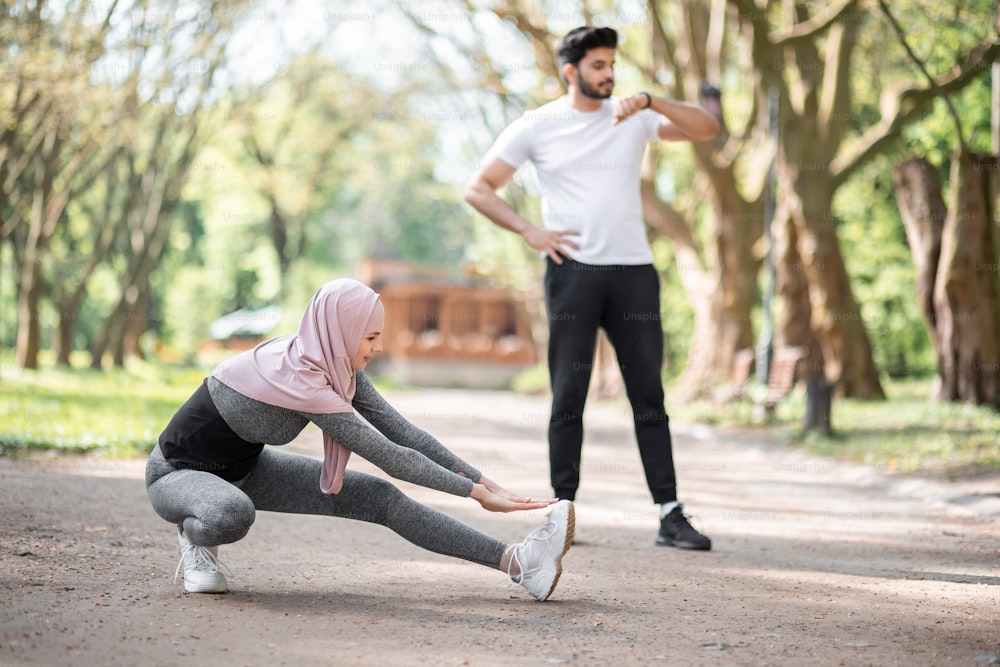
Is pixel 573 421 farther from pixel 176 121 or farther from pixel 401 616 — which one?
pixel 176 121

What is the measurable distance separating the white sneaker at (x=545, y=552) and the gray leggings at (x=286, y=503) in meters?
0.10

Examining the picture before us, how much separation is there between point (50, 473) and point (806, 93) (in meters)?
12.8

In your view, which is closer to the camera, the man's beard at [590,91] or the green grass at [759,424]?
the man's beard at [590,91]

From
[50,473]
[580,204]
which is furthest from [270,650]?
[50,473]

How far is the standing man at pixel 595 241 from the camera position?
19.2 ft

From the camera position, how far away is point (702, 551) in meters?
5.77

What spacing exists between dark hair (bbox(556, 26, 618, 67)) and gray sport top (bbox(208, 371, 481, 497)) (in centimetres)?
227

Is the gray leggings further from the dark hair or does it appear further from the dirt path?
the dark hair

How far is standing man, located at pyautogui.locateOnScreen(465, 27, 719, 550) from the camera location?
19.2 ft

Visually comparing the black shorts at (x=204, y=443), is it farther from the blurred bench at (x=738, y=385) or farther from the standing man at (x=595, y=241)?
the blurred bench at (x=738, y=385)

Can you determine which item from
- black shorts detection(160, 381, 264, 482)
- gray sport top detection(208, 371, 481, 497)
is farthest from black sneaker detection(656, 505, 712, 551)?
black shorts detection(160, 381, 264, 482)

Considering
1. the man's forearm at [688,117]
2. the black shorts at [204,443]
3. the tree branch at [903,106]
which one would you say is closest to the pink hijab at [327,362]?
the black shorts at [204,443]

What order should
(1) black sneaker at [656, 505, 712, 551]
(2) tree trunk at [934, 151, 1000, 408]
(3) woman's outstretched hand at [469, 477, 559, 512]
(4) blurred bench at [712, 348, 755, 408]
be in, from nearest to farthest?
(3) woman's outstretched hand at [469, 477, 559, 512] → (1) black sneaker at [656, 505, 712, 551] → (2) tree trunk at [934, 151, 1000, 408] → (4) blurred bench at [712, 348, 755, 408]

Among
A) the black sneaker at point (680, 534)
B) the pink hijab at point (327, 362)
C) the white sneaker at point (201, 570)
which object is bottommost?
the black sneaker at point (680, 534)
